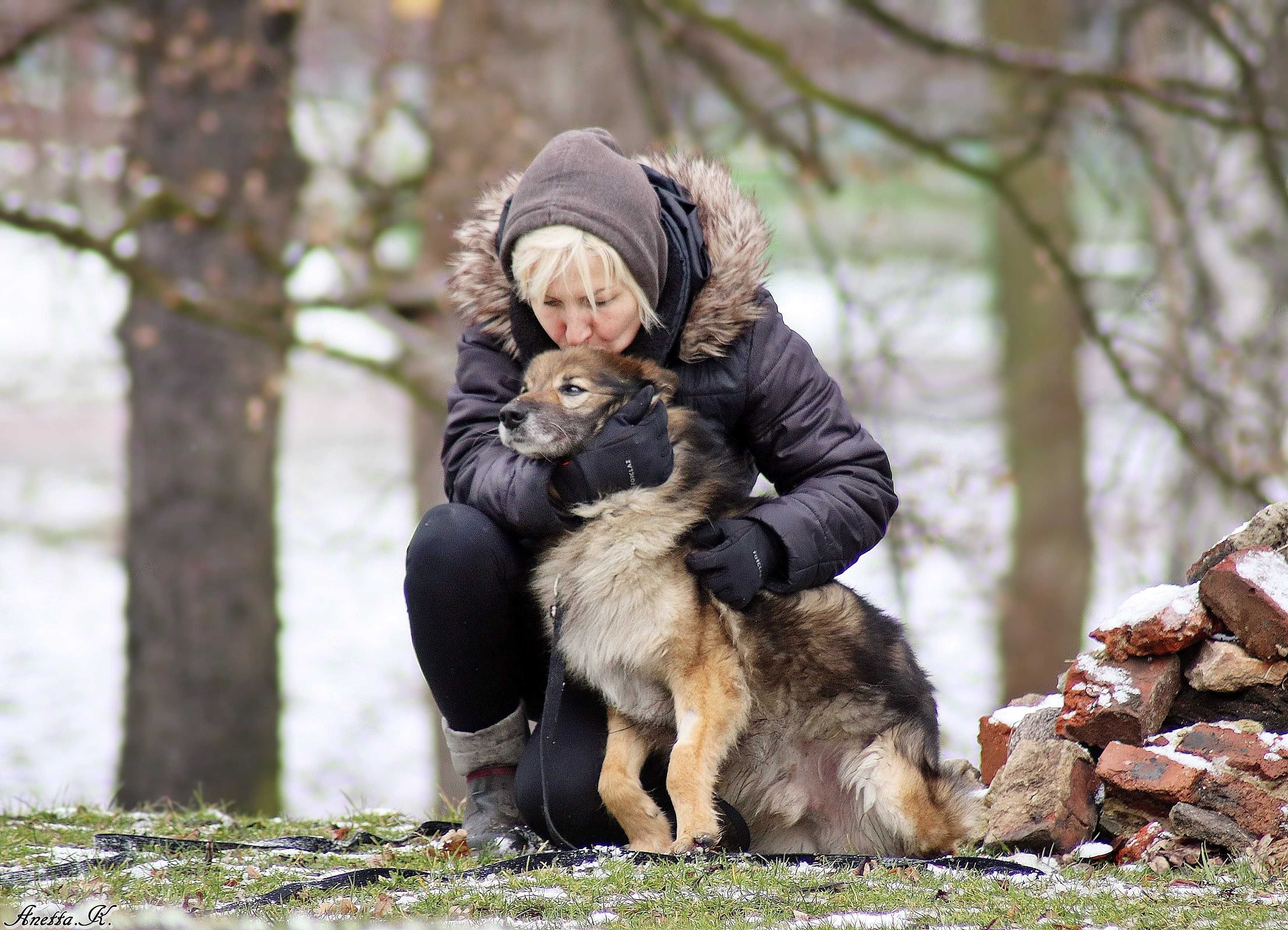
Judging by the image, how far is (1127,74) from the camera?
6094 millimetres

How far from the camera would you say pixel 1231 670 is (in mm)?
3309

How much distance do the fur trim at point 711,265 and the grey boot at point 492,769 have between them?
3.55ft

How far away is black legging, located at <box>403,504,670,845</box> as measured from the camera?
11.2ft

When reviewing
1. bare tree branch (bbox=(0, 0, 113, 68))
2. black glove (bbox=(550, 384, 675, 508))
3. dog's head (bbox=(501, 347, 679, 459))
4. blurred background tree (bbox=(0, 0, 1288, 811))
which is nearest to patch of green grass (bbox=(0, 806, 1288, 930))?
black glove (bbox=(550, 384, 675, 508))

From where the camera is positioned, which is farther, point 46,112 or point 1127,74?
point 46,112

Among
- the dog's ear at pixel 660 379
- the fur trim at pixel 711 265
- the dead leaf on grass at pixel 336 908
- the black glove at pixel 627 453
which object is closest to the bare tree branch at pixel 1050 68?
the fur trim at pixel 711 265

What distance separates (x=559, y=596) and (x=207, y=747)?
4.24 meters

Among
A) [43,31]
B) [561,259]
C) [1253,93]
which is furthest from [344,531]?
[561,259]

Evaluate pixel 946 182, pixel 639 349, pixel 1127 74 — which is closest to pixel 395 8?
pixel 1127 74

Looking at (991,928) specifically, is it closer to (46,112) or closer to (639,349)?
(639,349)

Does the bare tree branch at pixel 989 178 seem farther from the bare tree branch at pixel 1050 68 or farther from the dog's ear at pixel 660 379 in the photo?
the dog's ear at pixel 660 379

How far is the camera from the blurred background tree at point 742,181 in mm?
6562

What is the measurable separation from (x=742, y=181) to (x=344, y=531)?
8.87 m

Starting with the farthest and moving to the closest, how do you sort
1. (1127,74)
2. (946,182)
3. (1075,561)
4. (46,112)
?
(946,182)
(1075,561)
(46,112)
(1127,74)
